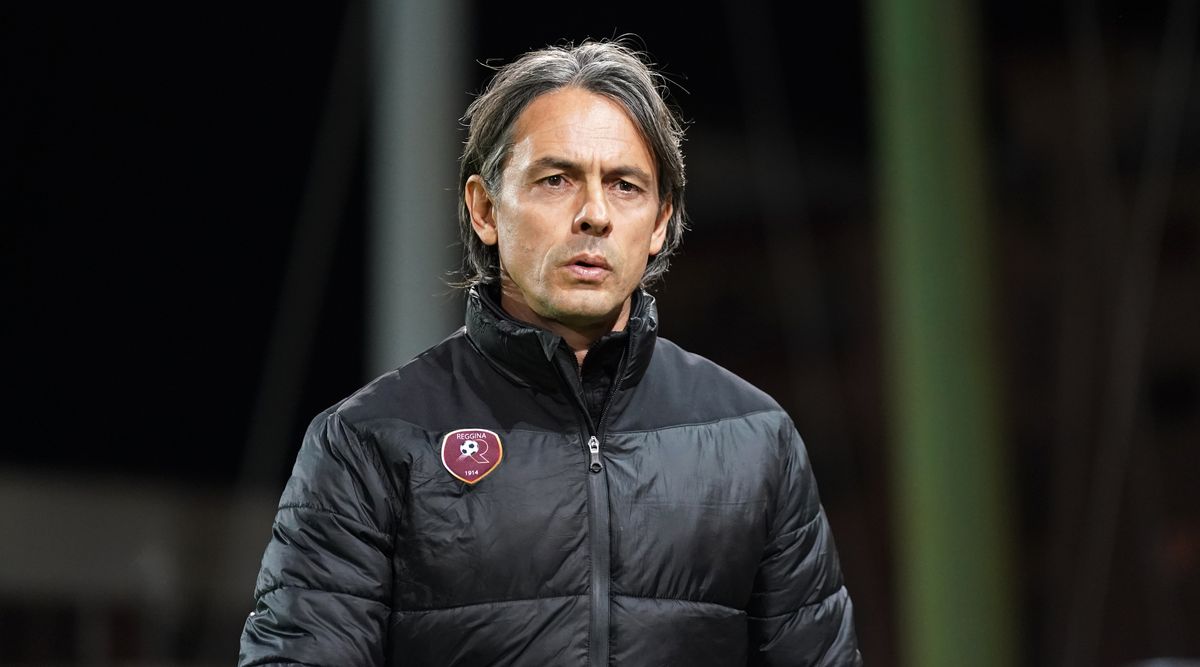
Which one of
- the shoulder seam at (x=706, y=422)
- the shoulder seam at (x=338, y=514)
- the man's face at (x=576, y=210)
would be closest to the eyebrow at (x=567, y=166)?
the man's face at (x=576, y=210)

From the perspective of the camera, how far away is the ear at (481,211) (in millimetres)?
2277

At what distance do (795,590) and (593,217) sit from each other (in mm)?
534

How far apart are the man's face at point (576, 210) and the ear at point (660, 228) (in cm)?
4

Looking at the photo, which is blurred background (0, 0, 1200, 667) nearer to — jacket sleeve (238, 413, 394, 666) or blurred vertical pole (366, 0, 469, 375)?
blurred vertical pole (366, 0, 469, 375)

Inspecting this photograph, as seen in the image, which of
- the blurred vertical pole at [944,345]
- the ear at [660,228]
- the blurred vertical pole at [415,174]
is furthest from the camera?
the blurred vertical pole at [415,174]

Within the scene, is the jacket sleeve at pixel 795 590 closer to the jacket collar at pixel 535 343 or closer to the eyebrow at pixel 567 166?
the jacket collar at pixel 535 343

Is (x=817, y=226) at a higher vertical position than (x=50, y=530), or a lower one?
higher

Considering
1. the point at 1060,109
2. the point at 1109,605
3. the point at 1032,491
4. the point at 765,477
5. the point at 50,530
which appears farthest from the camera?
the point at 1032,491

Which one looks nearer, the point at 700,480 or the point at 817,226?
the point at 700,480

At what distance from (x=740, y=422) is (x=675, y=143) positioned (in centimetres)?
37

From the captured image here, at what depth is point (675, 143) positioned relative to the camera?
2240 mm

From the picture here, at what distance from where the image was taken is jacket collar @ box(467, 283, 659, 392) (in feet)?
6.86

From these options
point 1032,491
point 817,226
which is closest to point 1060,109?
point 1032,491

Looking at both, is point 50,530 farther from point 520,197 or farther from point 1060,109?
point 1060,109
